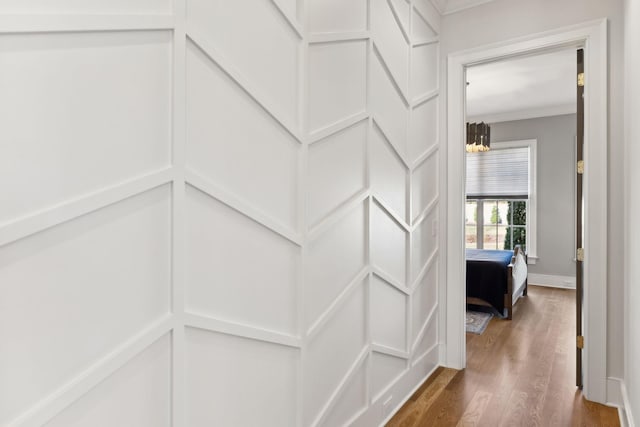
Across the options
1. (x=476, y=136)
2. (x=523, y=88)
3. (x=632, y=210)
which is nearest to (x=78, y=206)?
(x=632, y=210)

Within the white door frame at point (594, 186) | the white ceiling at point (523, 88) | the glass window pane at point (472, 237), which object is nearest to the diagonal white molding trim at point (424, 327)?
the white door frame at point (594, 186)

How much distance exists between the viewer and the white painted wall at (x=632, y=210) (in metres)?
1.70

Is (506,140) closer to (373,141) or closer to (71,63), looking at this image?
(373,141)

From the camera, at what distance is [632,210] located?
191cm

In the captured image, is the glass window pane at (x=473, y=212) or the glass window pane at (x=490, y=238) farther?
the glass window pane at (x=473, y=212)

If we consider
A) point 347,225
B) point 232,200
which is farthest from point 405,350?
point 232,200

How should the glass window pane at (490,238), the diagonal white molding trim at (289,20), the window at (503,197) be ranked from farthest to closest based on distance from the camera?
the glass window pane at (490,238) < the window at (503,197) < the diagonal white molding trim at (289,20)

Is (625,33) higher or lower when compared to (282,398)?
higher

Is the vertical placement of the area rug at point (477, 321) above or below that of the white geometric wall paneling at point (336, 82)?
below

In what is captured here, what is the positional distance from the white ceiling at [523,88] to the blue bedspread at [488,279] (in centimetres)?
213

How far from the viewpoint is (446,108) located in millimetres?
2867

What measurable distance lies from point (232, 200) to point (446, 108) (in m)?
2.20

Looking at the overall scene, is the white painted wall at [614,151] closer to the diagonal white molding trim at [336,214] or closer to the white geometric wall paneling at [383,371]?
the white geometric wall paneling at [383,371]

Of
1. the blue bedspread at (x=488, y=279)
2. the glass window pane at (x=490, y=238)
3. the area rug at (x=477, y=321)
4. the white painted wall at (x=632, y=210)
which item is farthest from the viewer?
the glass window pane at (x=490, y=238)
